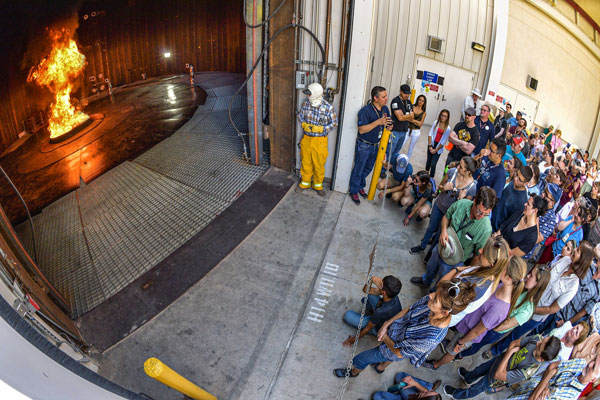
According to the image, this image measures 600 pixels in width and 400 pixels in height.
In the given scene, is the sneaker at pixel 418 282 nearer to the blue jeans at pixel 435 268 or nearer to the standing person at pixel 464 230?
the blue jeans at pixel 435 268

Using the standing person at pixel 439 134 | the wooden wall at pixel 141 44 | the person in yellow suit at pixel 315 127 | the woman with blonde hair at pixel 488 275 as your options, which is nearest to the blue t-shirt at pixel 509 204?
the woman with blonde hair at pixel 488 275

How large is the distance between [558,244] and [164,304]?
5332mm

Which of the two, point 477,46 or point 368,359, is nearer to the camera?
point 368,359

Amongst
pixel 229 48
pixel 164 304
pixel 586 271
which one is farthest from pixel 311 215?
pixel 229 48

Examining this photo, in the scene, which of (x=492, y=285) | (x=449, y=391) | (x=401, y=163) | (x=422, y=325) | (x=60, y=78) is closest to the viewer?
(x=422, y=325)

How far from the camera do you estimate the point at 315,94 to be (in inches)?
233

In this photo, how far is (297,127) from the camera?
6.81 metres

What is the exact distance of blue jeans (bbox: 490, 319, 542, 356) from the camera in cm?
399

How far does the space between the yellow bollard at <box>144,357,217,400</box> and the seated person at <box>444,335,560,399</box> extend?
2.60 m

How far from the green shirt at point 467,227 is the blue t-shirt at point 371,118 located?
2096mm

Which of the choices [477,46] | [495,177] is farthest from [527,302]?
[477,46]

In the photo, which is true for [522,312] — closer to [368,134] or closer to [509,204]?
[509,204]

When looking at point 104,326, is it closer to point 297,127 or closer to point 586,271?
point 297,127

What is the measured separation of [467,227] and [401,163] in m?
2.53
